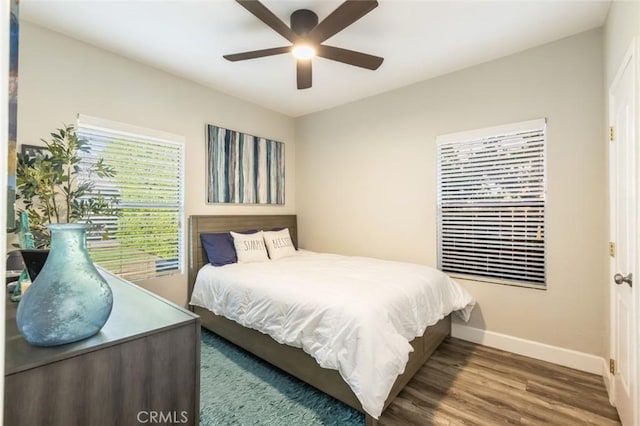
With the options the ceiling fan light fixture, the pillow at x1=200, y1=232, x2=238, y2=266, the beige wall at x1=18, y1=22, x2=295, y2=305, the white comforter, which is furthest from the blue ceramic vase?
the pillow at x1=200, y1=232, x2=238, y2=266

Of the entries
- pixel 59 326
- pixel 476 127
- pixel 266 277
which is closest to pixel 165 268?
pixel 266 277

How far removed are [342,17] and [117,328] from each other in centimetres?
197

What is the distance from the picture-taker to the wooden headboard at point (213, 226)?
3250mm

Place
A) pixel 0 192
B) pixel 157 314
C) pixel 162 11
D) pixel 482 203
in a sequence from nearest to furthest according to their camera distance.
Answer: pixel 0 192
pixel 157 314
pixel 162 11
pixel 482 203

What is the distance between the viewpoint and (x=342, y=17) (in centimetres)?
179

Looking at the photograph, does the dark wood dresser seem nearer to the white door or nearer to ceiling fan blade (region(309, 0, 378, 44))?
ceiling fan blade (region(309, 0, 378, 44))

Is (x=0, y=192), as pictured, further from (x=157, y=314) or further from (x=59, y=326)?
(x=157, y=314)

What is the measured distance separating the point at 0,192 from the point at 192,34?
2.55 metres

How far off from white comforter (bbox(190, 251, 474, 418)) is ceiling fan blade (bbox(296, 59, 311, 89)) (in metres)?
1.71

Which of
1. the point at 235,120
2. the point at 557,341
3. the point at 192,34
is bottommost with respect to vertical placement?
the point at 557,341

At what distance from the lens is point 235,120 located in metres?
3.76

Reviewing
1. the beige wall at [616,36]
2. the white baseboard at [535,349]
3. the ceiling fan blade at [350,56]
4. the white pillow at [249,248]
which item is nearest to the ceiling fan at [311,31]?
the ceiling fan blade at [350,56]

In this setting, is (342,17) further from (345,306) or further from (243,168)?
(243,168)

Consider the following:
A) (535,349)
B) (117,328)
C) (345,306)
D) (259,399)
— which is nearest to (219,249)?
(259,399)
